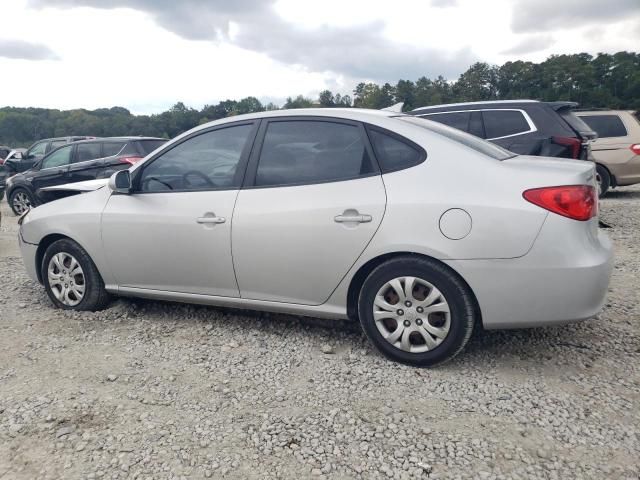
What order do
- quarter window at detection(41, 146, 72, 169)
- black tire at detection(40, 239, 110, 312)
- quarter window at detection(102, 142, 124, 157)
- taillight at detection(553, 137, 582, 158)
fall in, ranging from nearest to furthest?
1. black tire at detection(40, 239, 110, 312)
2. taillight at detection(553, 137, 582, 158)
3. quarter window at detection(102, 142, 124, 157)
4. quarter window at detection(41, 146, 72, 169)

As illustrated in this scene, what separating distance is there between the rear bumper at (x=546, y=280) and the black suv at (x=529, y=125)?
14.1 ft

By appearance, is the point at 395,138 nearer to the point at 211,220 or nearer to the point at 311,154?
the point at 311,154

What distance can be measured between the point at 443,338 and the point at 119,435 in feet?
6.01

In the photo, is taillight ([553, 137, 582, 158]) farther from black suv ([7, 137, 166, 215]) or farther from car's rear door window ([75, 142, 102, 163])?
car's rear door window ([75, 142, 102, 163])

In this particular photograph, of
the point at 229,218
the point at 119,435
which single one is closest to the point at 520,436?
the point at 119,435

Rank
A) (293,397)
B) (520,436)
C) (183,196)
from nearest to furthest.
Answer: (520,436), (293,397), (183,196)

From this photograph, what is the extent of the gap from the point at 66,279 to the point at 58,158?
25.1 ft

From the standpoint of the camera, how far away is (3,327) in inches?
163

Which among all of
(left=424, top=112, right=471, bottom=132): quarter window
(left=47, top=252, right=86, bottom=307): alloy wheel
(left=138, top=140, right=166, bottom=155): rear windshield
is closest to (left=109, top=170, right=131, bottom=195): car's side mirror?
(left=47, top=252, right=86, bottom=307): alloy wheel

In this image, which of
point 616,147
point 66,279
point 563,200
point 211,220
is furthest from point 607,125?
point 66,279

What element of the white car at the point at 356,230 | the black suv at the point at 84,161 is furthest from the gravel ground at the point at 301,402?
the black suv at the point at 84,161

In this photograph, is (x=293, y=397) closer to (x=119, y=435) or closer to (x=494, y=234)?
(x=119, y=435)

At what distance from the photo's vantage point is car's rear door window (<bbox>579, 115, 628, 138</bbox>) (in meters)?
10.3

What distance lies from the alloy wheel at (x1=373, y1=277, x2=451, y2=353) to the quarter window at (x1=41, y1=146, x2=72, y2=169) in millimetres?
9524
